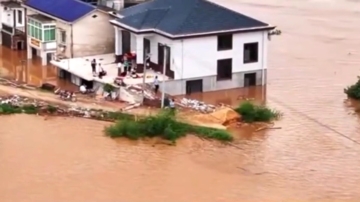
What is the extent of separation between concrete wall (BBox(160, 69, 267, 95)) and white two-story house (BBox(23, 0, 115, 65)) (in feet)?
13.5

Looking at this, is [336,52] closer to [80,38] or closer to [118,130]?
[80,38]

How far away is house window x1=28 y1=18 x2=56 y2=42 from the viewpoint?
98.3ft

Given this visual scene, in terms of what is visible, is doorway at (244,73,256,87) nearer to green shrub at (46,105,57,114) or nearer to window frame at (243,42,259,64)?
window frame at (243,42,259,64)

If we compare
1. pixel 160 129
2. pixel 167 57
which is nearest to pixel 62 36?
pixel 167 57

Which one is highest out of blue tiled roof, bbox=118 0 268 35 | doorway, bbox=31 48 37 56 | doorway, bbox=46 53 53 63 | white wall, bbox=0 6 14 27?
white wall, bbox=0 6 14 27

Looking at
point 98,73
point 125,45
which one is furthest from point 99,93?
point 125,45

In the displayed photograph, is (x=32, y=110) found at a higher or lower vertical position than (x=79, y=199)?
higher

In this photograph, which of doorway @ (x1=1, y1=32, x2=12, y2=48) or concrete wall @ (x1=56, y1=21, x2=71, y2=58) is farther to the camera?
doorway @ (x1=1, y1=32, x2=12, y2=48)

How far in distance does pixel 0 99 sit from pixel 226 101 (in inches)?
234

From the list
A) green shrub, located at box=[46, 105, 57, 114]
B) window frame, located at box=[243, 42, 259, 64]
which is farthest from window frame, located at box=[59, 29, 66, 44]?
window frame, located at box=[243, 42, 259, 64]

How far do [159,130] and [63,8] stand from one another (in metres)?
8.69

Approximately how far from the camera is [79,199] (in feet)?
61.2

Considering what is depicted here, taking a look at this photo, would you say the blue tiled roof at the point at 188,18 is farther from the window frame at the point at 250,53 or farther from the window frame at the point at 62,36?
the window frame at the point at 62,36

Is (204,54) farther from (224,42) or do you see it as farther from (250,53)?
(250,53)
